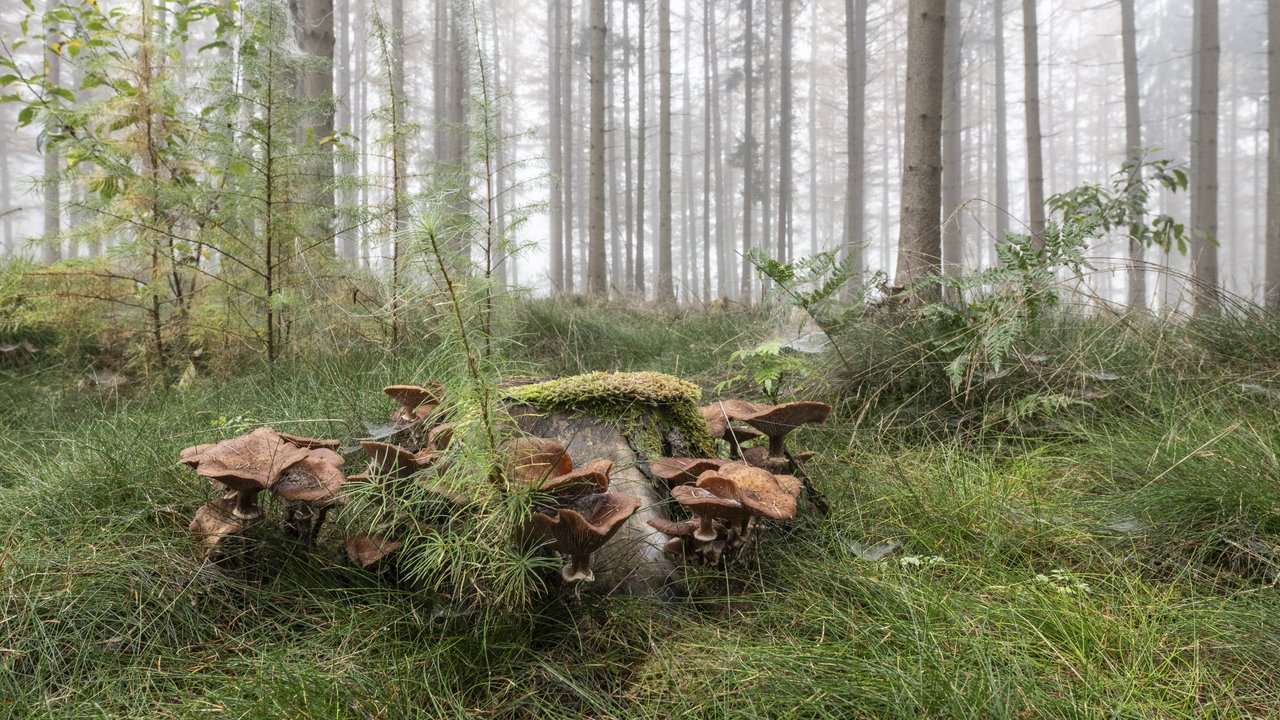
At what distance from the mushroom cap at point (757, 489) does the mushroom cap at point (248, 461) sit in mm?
1020

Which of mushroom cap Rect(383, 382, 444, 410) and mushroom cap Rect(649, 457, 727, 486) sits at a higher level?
mushroom cap Rect(383, 382, 444, 410)

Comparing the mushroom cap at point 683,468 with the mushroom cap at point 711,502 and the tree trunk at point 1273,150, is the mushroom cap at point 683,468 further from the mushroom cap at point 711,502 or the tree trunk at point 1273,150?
the tree trunk at point 1273,150

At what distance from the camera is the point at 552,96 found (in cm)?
2820

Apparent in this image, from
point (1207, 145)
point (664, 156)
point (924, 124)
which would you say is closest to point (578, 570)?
point (924, 124)

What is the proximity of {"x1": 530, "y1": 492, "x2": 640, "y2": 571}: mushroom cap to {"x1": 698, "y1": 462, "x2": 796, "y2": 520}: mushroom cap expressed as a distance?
0.21m

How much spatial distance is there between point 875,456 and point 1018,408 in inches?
32.7

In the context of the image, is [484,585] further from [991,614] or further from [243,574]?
[991,614]

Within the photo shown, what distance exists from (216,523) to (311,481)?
0.97 ft

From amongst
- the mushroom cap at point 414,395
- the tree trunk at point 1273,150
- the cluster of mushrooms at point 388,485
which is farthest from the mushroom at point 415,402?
the tree trunk at point 1273,150

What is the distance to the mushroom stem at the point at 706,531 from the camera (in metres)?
1.65

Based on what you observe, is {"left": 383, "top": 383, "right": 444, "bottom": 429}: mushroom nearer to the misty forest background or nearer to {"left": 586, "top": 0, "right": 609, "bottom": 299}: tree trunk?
the misty forest background

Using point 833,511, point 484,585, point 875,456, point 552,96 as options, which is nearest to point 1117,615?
point 833,511

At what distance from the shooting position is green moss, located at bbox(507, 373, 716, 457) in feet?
7.10

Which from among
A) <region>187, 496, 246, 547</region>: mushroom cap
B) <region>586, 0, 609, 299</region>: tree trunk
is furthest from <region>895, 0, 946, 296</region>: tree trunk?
<region>586, 0, 609, 299</region>: tree trunk
